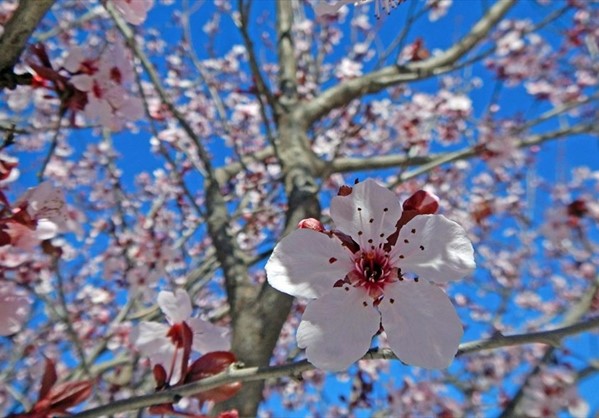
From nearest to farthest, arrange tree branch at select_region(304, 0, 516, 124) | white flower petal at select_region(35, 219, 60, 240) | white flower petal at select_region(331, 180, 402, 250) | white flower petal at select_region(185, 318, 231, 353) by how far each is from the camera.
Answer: white flower petal at select_region(331, 180, 402, 250), white flower petal at select_region(35, 219, 60, 240), white flower petal at select_region(185, 318, 231, 353), tree branch at select_region(304, 0, 516, 124)

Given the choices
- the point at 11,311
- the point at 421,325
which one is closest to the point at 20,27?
the point at 11,311

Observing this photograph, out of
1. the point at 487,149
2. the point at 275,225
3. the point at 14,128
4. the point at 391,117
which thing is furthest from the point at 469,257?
the point at 391,117

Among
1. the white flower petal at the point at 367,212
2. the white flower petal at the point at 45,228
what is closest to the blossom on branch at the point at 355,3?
the white flower petal at the point at 367,212

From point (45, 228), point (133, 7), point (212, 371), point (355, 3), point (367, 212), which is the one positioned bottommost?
point (212, 371)

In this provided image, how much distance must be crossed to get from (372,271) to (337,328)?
0.43ft

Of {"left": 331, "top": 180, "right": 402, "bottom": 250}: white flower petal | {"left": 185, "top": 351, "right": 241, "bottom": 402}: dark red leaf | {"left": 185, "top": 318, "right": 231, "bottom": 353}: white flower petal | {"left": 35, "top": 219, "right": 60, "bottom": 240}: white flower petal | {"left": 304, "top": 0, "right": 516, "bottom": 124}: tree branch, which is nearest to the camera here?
{"left": 331, "top": 180, "right": 402, "bottom": 250}: white flower petal

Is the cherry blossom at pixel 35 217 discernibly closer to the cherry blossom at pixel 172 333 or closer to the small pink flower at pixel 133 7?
the cherry blossom at pixel 172 333

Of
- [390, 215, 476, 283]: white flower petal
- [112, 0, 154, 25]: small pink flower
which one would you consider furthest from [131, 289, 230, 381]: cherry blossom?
[112, 0, 154, 25]: small pink flower

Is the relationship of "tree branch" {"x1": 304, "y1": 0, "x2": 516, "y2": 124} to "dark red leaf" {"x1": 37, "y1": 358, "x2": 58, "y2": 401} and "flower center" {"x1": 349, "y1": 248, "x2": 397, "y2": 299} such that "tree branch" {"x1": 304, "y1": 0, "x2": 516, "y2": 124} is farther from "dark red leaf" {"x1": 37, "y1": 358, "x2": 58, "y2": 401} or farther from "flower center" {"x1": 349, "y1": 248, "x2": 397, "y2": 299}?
"dark red leaf" {"x1": 37, "y1": 358, "x2": 58, "y2": 401}

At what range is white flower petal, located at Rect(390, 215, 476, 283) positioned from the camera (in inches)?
33.7

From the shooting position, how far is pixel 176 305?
1.30m

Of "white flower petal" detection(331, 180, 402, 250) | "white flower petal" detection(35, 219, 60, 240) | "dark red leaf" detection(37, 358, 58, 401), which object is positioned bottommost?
"dark red leaf" detection(37, 358, 58, 401)

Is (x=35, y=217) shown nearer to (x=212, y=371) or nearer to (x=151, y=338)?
(x=151, y=338)

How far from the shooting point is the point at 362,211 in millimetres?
932
